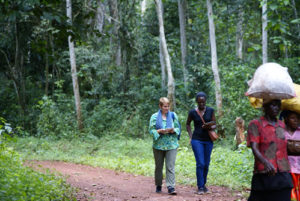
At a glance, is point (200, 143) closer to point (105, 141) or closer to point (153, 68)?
point (105, 141)

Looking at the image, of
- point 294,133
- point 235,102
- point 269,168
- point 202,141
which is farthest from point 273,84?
point 235,102

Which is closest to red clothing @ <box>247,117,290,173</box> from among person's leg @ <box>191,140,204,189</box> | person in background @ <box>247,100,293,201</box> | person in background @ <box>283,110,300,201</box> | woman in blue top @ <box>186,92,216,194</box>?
person in background @ <box>247,100,293,201</box>

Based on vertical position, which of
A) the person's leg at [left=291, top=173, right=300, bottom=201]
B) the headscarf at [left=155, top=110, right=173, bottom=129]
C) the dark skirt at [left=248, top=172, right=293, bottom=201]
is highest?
the headscarf at [left=155, top=110, right=173, bottom=129]

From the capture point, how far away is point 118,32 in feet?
62.9

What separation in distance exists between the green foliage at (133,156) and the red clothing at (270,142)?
405cm

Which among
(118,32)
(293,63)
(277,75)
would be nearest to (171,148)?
(277,75)

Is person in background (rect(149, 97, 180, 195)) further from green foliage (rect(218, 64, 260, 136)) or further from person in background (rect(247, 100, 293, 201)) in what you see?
green foliage (rect(218, 64, 260, 136))

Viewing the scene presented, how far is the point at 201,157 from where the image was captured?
292 inches

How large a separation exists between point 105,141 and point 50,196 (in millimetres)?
10720

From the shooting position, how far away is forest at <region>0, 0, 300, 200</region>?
1527 cm

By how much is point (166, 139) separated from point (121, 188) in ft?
5.80

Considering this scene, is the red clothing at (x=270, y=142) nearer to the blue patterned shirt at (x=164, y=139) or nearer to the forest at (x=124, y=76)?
the blue patterned shirt at (x=164, y=139)

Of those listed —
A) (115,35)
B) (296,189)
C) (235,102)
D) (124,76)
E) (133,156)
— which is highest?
(115,35)

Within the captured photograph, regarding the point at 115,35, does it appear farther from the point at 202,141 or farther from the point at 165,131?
the point at 202,141
